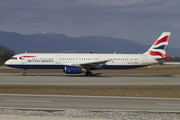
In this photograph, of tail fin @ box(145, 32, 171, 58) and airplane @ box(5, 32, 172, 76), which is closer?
airplane @ box(5, 32, 172, 76)

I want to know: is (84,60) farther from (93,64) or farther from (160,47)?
(160,47)

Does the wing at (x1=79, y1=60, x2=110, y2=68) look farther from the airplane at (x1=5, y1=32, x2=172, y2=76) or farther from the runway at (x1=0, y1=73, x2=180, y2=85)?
the runway at (x1=0, y1=73, x2=180, y2=85)

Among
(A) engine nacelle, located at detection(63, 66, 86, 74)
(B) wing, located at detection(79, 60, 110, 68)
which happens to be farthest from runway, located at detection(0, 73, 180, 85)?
(B) wing, located at detection(79, 60, 110, 68)

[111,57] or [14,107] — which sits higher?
[111,57]

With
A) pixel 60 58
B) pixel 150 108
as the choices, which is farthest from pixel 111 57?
pixel 150 108

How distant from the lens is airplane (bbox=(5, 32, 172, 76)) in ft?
118

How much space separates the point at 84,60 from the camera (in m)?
37.3

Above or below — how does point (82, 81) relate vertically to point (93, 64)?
below

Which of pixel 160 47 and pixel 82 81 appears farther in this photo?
pixel 160 47

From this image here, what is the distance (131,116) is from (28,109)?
198 inches

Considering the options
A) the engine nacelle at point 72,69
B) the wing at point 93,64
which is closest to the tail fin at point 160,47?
the wing at point 93,64

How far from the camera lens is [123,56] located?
3853 centimetres

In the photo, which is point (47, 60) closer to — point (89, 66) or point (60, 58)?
point (60, 58)

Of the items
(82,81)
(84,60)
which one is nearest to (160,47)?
(84,60)
